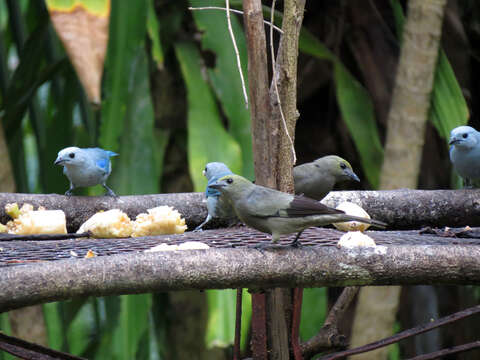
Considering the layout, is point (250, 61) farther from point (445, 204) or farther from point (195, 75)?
point (195, 75)

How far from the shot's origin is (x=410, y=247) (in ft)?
5.55

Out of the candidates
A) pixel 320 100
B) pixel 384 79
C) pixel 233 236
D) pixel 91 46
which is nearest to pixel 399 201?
pixel 233 236

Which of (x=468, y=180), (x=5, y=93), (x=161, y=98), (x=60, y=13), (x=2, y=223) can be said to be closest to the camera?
(x=60, y=13)

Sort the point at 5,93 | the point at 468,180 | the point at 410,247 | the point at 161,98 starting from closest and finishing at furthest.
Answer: the point at 410,247, the point at 468,180, the point at 5,93, the point at 161,98

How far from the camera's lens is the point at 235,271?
1.56 metres

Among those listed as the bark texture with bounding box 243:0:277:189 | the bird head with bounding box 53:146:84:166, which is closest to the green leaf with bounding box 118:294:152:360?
the bird head with bounding box 53:146:84:166

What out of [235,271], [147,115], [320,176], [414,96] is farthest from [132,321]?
[235,271]

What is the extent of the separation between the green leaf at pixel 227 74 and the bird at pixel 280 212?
6.05 feet

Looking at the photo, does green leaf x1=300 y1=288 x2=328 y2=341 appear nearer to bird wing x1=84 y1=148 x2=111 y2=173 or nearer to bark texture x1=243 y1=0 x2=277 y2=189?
bird wing x1=84 y1=148 x2=111 y2=173

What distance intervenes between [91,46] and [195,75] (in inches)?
69.4

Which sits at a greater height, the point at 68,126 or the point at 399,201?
the point at 68,126

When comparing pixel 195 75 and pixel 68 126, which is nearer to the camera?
pixel 195 75

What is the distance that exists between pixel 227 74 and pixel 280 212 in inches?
86.7

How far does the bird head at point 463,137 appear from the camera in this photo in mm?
3468
